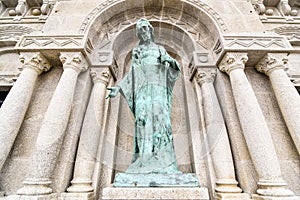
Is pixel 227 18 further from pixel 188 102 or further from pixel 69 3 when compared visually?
pixel 69 3

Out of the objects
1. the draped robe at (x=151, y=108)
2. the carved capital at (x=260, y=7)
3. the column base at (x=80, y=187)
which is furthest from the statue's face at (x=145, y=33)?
the carved capital at (x=260, y=7)

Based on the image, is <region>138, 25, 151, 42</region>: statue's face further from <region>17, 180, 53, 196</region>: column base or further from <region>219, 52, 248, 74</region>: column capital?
<region>17, 180, 53, 196</region>: column base

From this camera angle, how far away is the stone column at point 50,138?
2020 millimetres

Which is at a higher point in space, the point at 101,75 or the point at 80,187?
the point at 101,75

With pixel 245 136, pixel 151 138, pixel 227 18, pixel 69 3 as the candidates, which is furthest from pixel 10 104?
pixel 227 18

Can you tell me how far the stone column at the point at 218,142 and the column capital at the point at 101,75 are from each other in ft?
6.11

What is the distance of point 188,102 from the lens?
3.46m

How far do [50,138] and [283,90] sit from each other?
366 centimetres

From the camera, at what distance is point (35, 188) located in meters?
1.97

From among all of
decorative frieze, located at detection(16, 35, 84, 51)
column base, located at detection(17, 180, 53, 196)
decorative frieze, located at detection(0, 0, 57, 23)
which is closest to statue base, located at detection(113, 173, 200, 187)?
column base, located at detection(17, 180, 53, 196)

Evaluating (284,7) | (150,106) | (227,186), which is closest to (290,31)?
(284,7)

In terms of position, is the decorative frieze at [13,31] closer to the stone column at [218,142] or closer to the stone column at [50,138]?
the stone column at [50,138]

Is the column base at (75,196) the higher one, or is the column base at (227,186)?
the column base at (227,186)

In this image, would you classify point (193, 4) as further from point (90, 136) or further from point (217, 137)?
point (90, 136)
